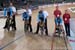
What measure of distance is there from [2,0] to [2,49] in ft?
70.1

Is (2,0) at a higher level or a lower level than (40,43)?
higher

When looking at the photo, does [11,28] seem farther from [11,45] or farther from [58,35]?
[11,45]

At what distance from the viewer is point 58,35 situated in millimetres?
13727

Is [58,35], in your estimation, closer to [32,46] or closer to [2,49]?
[32,46]

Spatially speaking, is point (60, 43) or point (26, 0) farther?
Answer: point (26, 0)

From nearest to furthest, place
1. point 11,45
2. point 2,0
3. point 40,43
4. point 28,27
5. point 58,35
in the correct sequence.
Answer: point 11,45 → point 40,43 → point 58,35 → point 28,27 → point 2,0

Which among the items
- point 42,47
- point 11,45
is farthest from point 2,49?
point 42,47

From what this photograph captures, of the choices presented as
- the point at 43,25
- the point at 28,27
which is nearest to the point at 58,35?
the point at 43,25

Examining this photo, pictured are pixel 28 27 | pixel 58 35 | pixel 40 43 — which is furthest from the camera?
pixel 28 27

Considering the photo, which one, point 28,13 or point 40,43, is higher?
point 28,13

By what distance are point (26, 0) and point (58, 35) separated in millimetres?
22544

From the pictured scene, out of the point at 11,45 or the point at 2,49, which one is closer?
the point at 2,49

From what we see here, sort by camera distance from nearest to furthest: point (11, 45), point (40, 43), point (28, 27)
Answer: point (11, 45)
point (40, 43)
point (28, 27)

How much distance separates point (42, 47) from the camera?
1027 centimetres
